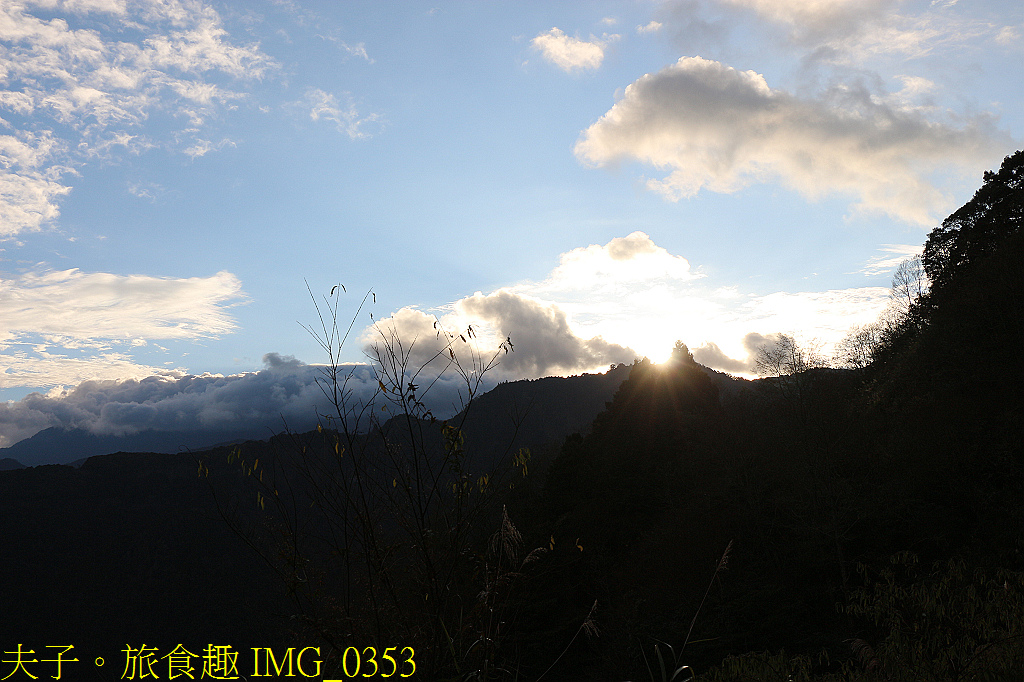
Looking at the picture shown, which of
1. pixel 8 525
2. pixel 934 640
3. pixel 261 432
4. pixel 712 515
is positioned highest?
pixel 261 432

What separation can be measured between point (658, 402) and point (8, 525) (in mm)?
112856

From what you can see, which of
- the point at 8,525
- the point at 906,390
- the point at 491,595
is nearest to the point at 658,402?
the point at 906,390

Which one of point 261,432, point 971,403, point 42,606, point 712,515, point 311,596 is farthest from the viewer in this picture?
point 42,606

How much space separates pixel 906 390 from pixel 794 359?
590 inches

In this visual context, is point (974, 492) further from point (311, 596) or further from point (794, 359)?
point (794, 359)

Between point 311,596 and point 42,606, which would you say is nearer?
point 311,596

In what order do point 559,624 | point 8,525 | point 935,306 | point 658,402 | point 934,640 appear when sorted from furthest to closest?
point 8,525 < point 658,402 < point 935,306 < point 559,624 < point 934,640

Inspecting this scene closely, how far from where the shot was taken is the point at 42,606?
2943 inches

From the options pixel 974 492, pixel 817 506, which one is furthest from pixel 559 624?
pixel 974 492

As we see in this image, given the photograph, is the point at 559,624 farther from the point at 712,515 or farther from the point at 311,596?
the point at 311,596


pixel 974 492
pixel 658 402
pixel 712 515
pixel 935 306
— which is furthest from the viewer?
pixel 658 402

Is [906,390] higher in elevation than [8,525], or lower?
higher

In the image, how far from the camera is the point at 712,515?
2197cm

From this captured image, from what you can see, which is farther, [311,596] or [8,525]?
[8,525]
